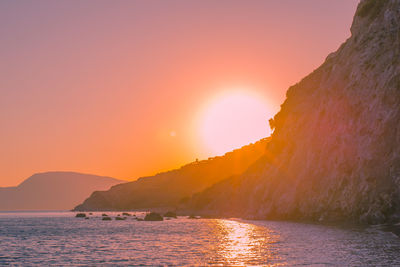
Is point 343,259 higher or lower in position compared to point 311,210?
lower

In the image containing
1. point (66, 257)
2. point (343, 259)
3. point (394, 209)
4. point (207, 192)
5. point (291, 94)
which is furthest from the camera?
point (207, 192)

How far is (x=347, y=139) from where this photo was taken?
64375 millimetres

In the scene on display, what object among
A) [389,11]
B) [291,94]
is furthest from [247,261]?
[291,94]

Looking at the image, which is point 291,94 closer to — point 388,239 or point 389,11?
point 389,11

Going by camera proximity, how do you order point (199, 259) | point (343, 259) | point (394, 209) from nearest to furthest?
point (343, 259) → point (199, 259) → point (394, 209)

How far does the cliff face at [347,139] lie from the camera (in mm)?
55781

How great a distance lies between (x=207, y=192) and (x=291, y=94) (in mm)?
54668

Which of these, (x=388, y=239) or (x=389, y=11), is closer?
(x=388, y=239)

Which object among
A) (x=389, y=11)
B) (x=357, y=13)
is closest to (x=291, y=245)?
(x=389, y=11)

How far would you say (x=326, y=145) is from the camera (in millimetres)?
70812

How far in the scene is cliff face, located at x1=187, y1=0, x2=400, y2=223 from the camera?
55781 mm

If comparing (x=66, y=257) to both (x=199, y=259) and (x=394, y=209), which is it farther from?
(x=394, y=209)

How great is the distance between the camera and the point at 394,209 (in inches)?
2057

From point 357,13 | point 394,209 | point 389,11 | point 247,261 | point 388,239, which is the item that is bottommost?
point 247,261
